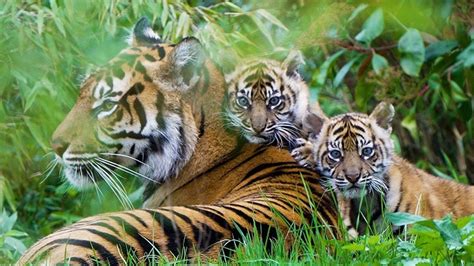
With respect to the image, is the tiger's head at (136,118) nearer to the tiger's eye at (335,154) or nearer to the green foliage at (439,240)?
the tiger's eye at (335,154)

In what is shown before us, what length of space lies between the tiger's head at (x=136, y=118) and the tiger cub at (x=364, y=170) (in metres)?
0.63

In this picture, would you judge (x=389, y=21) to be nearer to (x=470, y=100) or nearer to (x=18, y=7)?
(x=470, y=100)

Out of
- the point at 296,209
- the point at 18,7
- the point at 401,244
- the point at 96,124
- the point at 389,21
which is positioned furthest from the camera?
the point at 389,21

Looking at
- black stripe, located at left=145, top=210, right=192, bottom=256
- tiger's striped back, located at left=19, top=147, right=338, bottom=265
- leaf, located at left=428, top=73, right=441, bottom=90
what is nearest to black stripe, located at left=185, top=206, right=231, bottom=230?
tiger's striped back, located at left=19, top=147, right=338, bottom=265

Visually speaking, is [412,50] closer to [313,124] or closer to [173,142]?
[313,124]

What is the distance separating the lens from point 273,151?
17.6 feet

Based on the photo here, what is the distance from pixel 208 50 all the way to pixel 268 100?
48 cm

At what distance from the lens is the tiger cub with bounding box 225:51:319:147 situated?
554 centimetres

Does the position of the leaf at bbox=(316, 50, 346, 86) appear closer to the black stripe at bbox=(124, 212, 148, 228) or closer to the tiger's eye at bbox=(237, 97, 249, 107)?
the tiger's eye at bbox=(237, 97, 249, 107)

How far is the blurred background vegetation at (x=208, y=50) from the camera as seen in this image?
5.91 meters

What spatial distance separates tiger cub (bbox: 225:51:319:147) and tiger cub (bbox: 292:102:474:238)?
16 cm

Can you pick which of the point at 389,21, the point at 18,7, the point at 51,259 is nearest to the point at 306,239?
the point at 51,259

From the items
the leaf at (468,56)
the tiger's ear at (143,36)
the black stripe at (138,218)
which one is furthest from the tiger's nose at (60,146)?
the leaf at (468,56)

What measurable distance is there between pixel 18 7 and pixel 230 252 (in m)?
2.42
